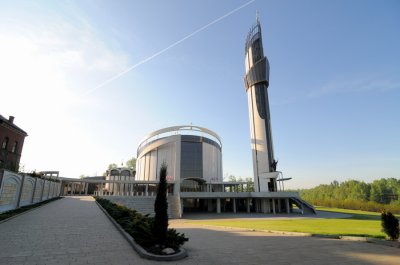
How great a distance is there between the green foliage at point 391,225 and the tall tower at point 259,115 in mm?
38061

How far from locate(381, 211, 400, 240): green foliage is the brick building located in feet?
136

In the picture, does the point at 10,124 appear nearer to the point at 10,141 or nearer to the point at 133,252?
the point at 10,141

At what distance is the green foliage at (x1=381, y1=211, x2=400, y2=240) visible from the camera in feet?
33.8

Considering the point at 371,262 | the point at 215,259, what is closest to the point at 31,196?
the point at 215,259

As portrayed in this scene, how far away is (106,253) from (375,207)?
220 feet

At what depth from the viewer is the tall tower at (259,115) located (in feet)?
163

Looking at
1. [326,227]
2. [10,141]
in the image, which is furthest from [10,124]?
[326,227]

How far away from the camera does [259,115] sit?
172ft

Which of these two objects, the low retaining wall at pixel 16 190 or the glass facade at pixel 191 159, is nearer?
the low retaining wall at pixel 16 190

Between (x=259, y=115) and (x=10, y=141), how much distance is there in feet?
157

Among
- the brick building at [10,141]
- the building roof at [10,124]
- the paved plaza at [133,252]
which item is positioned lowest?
the paved plaza at [133,252]

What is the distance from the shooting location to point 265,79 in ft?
177

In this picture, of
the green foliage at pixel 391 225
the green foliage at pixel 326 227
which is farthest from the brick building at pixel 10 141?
the green foliage at pixel 391 225

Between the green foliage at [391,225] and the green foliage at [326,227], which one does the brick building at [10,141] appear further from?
the green foliage at [391,225]
